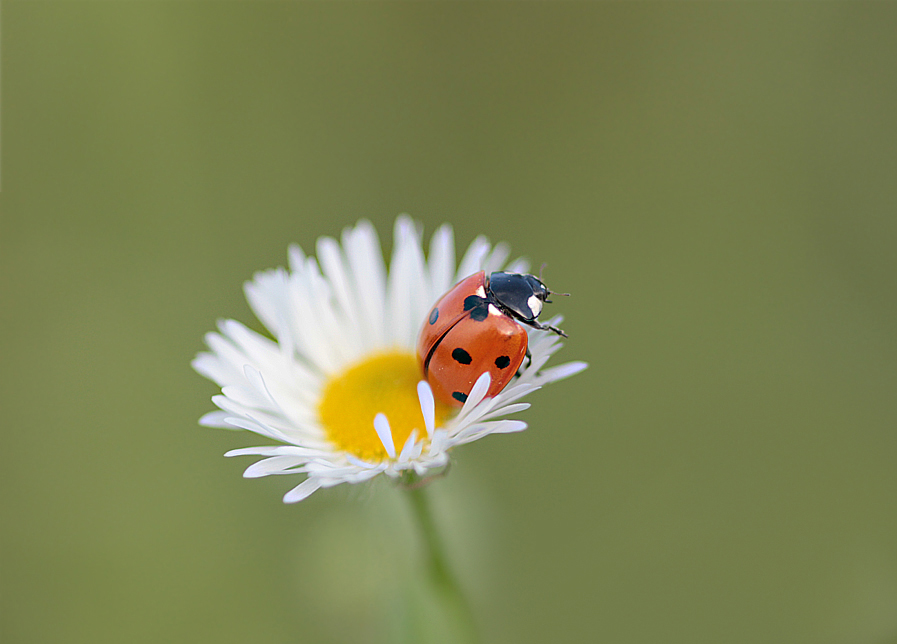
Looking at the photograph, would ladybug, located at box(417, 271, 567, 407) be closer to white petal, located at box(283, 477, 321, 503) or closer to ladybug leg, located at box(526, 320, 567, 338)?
ladybug leg, located at box(526, 320, 567, 338)

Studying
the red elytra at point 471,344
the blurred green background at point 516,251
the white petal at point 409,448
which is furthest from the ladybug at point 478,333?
the blurred green background at point 516,251

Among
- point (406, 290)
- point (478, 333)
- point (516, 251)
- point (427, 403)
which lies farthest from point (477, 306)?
point (516, 251)

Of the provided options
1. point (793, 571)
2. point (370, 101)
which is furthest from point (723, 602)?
point (370, 101)

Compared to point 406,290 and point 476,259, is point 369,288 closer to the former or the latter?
point 406,290

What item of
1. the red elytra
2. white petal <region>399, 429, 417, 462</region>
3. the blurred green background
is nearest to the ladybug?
the red elytra

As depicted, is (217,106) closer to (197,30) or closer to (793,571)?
(197,30)

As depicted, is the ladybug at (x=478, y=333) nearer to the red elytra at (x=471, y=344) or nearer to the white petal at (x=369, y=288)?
the red elytra at (x=471, y=344)
